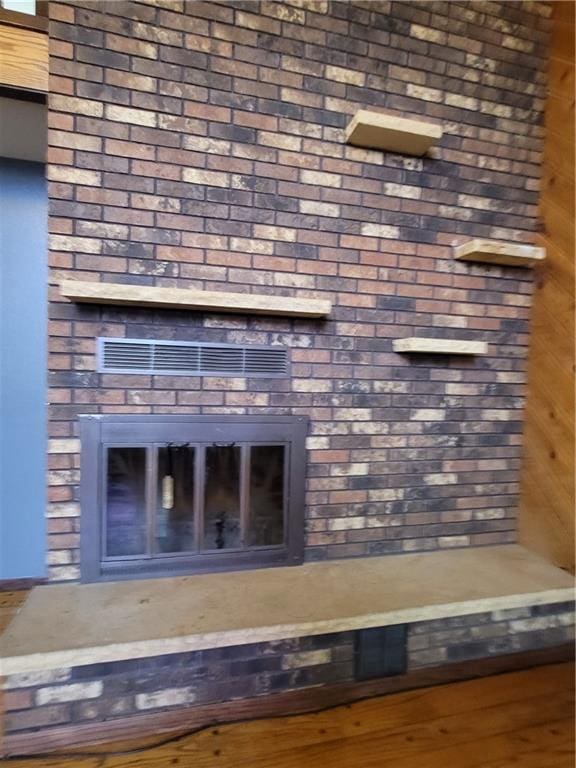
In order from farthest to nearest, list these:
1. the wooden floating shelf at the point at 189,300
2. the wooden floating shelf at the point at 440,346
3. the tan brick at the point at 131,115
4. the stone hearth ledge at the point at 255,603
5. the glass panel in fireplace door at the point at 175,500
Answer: the wooden floating shelf at the point at 440,346
the glass panel in fireplace door at the point at 175,500
the tan brick at the point at 131,115
the wooden floating shelf at the point at 189,300
the stone hearth ledge at the point at 255,603

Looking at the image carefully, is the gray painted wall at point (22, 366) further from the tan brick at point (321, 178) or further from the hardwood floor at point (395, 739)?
the tan brick at point (321, 178)

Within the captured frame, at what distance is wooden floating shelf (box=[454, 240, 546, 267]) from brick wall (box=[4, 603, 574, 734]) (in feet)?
4.92

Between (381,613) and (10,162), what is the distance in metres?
2.28

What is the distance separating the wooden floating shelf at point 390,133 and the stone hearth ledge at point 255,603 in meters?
1.63

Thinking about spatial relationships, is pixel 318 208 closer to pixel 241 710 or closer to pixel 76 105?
pixel 76 105

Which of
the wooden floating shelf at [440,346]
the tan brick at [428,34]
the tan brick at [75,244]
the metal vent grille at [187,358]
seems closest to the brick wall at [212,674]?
the metal vent grille at [187,358]

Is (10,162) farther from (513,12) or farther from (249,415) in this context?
(513,12)

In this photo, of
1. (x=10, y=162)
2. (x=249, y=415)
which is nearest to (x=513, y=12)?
(x=249, y=415)

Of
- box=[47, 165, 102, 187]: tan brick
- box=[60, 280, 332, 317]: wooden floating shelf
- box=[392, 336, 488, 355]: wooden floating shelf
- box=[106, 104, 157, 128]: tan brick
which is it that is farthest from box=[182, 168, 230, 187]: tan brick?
box=[392, 336, 488, 355]: wooden floating shelf

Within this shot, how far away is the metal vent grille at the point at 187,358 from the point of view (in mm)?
1419

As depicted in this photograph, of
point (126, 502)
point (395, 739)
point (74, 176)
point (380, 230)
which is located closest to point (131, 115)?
point (74, 176)

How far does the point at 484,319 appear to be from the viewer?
1803 millimetres

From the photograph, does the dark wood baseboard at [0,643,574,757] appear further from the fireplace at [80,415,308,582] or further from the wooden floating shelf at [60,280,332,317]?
the wooden floating shelf at [60,280,332,317]

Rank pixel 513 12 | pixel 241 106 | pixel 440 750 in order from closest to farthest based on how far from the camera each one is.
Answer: pixel 440 750 < pixel 241 106 < pixel 513 12
